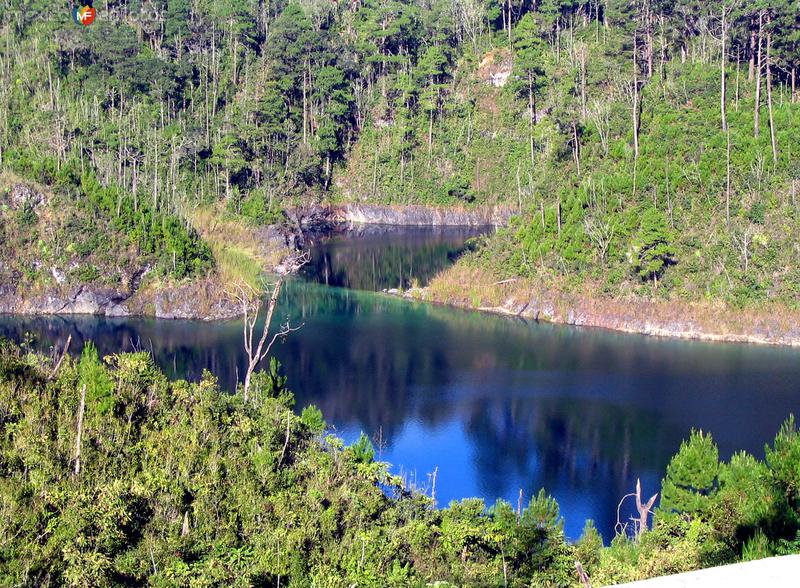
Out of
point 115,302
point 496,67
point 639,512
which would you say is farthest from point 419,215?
point 639,512

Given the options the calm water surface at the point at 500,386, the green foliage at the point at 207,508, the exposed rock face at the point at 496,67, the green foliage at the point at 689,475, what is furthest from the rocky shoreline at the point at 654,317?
the exposed rock face at the point at 496,67

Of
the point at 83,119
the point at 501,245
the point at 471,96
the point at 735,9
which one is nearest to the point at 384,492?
the point at 501,245

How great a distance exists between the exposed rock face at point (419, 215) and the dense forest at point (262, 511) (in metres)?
60.9

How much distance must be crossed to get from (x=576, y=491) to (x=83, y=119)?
63.1 meters

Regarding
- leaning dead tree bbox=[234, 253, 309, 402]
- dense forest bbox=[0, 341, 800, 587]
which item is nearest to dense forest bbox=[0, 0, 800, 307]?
leaning dead tree bbox=[234, 253, 309, 402]

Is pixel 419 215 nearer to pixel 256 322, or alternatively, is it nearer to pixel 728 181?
pixel 256 322

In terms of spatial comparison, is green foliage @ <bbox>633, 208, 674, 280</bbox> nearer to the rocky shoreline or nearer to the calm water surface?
the rocky shoreline

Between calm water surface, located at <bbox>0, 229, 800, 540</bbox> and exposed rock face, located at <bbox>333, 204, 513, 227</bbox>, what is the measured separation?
29595 mm

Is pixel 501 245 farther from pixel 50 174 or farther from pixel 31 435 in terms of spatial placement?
pixel 31 435

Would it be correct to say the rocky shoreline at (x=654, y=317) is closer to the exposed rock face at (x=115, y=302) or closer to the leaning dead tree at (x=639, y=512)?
the exposed rock face at (x=115, y=302)

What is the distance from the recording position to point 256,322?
186 feet

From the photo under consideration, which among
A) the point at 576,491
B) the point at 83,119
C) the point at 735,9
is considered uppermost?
the point at 735,9

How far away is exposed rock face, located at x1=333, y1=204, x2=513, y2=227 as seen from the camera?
90500mm

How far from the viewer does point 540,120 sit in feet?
301
